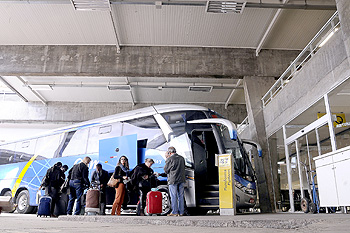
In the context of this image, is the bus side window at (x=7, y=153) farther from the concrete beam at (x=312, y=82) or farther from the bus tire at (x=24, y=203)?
the concrete beam at (x=312, y=82)

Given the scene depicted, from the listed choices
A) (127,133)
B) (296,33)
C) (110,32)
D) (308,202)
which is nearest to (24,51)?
(110,32)

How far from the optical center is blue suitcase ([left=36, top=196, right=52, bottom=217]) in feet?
26.7

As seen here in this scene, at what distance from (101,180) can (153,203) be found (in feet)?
6.50

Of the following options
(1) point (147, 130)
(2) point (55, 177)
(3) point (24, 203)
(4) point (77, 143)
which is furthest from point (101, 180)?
(3) point (24, 203)

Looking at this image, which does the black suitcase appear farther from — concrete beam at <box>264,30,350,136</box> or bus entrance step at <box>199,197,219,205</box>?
concrete beam at <box>264,30,350,136</box>

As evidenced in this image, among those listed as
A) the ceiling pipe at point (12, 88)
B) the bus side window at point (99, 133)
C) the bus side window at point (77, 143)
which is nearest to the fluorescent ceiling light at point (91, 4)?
the bus side window at point (99, 133)

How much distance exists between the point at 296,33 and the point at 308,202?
7.36m

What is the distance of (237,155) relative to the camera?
8773 mm

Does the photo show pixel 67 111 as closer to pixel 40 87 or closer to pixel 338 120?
pixel 40 87

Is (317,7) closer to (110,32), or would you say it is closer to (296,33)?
(296,33)

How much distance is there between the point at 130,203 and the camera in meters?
8.70

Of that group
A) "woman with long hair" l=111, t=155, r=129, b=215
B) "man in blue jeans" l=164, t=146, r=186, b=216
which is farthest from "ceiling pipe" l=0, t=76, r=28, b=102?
"man in blue jeans" l=164, t=146, r=186, b=216

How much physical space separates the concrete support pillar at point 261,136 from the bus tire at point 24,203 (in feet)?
27.0

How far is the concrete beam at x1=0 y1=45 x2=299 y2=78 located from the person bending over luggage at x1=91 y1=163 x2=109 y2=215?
5.84 meters
